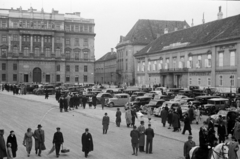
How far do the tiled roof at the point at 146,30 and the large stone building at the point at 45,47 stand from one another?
11.3 meters

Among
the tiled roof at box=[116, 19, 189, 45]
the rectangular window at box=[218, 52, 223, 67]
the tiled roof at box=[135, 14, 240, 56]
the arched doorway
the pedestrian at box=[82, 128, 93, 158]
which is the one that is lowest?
the pedestrian at box=[82, 128, 93, 158]

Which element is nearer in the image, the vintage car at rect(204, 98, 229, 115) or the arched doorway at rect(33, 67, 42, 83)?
the vintage car at rect(204, 98, 229, 115)

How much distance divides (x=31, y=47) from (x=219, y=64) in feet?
168

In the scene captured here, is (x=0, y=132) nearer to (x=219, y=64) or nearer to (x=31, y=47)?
(x=219, y=64)

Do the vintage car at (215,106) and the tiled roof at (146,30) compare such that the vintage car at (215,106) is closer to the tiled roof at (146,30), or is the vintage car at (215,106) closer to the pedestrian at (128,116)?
the pedestrian at (128,116)

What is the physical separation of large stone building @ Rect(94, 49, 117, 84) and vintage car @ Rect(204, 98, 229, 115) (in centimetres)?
6862

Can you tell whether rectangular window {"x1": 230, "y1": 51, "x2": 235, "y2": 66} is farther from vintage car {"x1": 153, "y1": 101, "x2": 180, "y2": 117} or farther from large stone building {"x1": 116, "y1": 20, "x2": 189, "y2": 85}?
large stone building {"x1": 116, "y1": 20, "x2": 189, "y2": 85}

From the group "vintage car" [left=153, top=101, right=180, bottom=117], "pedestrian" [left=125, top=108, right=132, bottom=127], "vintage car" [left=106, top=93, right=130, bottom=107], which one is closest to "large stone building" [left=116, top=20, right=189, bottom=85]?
"vintage car" [left=106, top=93, right=130, bottom=107]

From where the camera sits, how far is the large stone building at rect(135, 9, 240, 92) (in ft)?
147

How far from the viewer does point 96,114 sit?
2778 cm

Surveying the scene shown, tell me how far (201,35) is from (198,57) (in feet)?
16.0

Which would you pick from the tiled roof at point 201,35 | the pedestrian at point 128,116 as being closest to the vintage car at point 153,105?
the pedestrian at point 128,116

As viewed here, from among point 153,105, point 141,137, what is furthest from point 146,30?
point 141,137

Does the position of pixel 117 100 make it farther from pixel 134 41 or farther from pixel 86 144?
pixel 134 41
